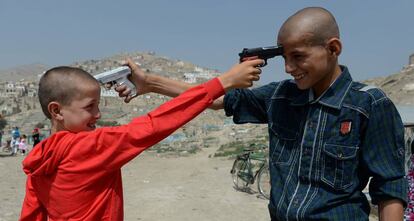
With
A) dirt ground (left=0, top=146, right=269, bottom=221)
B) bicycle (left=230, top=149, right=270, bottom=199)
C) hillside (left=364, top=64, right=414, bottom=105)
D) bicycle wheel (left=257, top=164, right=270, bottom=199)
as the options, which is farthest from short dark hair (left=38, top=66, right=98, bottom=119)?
hillside (left=364, top=64, right=414, bottom=105)

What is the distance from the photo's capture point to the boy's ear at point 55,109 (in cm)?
200

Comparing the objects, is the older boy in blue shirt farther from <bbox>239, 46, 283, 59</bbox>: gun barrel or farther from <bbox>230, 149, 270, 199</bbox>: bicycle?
<bbox>230, 149, 270, 199</bbox>: bicycle

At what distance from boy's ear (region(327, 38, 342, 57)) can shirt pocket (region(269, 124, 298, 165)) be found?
0.37 m

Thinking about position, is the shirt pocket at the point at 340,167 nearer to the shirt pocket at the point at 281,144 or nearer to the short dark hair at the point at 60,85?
the shirt pocket at the point at 281,144

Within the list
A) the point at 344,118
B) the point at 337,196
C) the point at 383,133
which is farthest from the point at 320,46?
the point at 337,196

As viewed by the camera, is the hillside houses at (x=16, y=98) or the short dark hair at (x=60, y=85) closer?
the short dark hair at (x=60, y=85)

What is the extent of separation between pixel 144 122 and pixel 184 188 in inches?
341

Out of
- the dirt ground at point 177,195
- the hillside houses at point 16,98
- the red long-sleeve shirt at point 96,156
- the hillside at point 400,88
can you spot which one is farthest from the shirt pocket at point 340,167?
the hillside houses at point 16,98

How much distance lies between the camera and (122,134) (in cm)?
185

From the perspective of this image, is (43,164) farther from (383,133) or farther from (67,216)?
(383,133)

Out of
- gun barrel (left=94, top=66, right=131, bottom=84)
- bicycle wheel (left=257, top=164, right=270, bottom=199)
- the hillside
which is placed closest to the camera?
gun barrel (left=94, top=66, right=131, bottom=84)

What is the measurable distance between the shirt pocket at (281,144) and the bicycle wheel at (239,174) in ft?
25.6

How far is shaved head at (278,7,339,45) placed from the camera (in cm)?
177

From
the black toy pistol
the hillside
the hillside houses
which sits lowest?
the hillside houses
